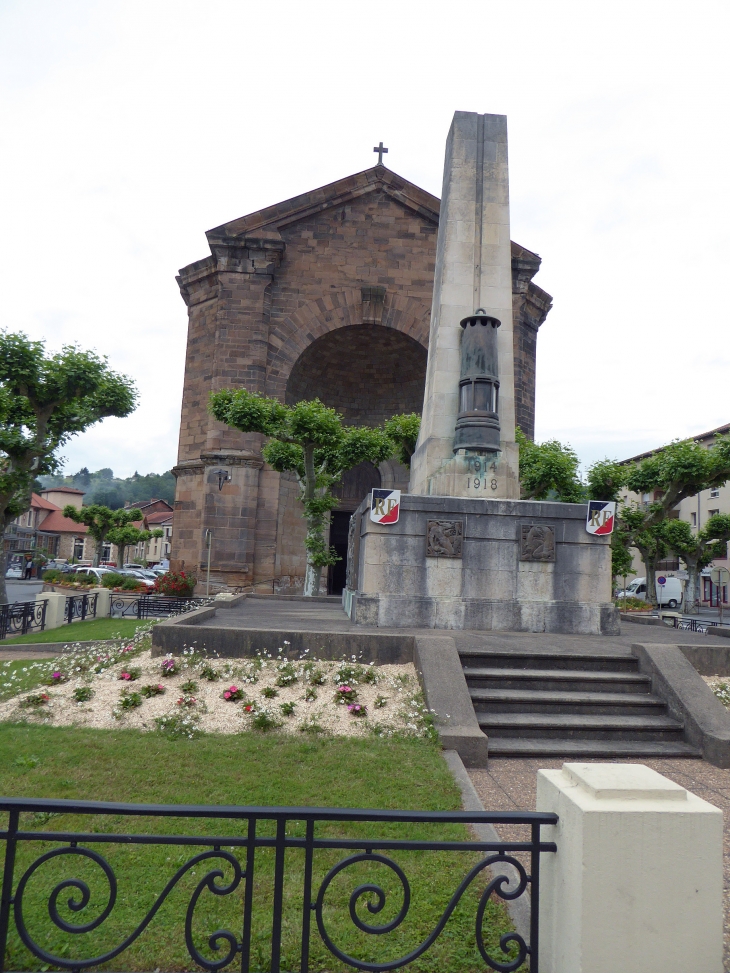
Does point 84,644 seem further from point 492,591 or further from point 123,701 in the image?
point 492,591

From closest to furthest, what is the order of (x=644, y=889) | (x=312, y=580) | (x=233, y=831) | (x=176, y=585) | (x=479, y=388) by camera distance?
1. (x=644, y=889)
2. (x=233, y=831)
3. (x=479, y=388)
4. (x=312, y=580)
5. (x=176, y=585)

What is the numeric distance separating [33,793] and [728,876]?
14.6 feet

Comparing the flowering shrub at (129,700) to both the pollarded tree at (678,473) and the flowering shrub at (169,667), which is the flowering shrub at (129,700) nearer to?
the flowering shrub at (169,667)

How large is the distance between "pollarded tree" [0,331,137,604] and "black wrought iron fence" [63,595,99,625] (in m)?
2.29

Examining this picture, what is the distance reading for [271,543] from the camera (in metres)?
22.2

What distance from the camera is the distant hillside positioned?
447 ft

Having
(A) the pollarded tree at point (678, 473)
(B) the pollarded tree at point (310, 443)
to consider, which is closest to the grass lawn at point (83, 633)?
(B) the pollarded tree at point (310, 443)

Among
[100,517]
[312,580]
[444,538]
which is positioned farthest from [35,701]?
[100,517]

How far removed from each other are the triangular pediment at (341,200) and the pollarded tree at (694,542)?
21.5m

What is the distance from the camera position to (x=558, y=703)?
23.0 ft

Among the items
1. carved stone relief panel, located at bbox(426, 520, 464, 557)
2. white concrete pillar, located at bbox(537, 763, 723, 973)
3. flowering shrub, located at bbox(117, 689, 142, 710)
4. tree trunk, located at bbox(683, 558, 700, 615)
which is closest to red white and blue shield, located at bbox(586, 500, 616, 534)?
carved stone relief panel, located at bbox(426, 520, 464, 557)

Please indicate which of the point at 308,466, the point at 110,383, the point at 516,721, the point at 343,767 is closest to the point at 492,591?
the point at 516,721

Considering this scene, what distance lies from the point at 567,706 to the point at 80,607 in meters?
16.9

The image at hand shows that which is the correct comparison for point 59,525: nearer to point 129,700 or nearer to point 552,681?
point 129,700
